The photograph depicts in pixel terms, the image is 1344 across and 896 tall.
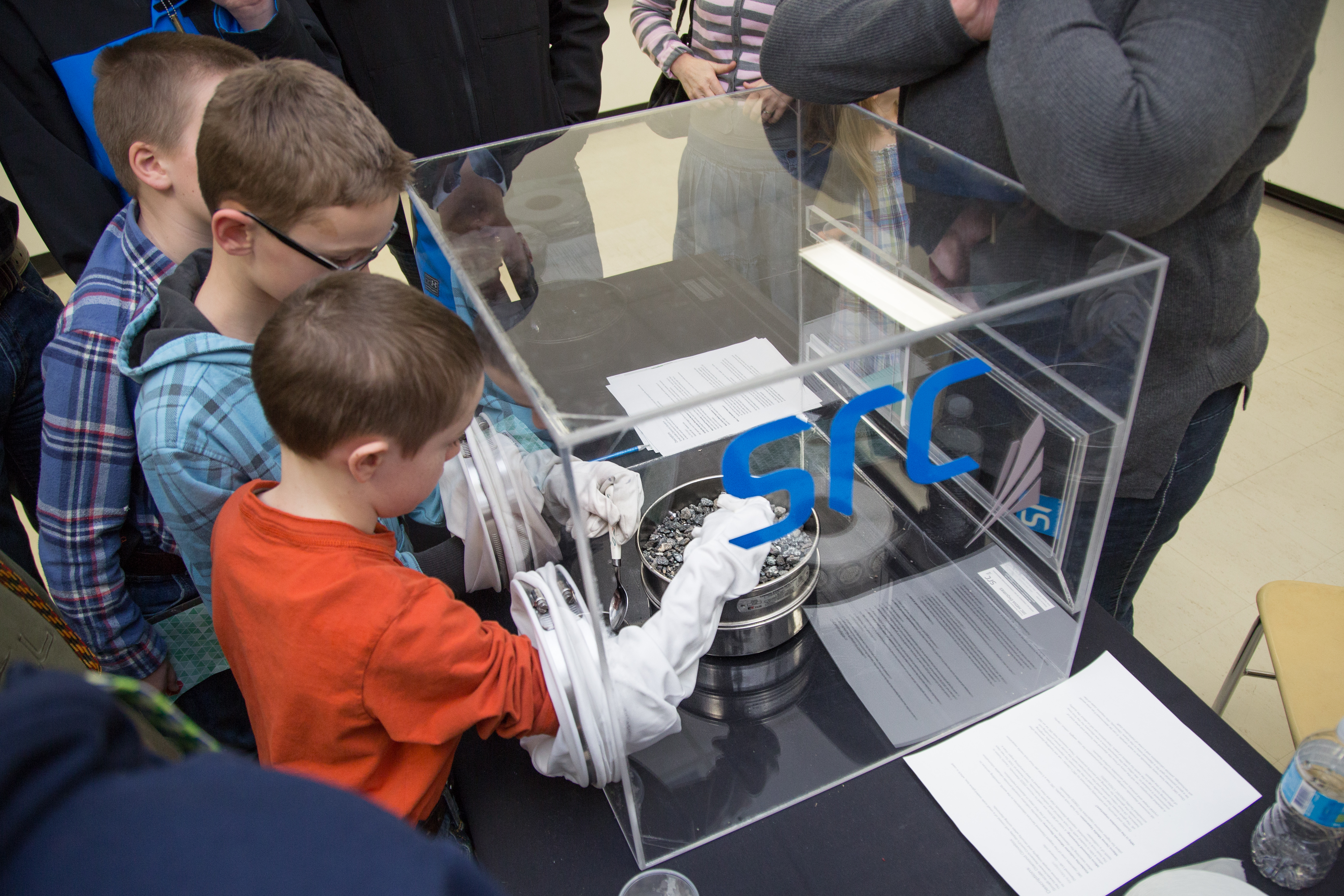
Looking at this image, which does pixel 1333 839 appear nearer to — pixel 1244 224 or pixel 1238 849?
pixel 1238 849

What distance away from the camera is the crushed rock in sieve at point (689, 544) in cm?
88

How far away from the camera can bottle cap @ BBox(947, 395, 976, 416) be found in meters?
0.85

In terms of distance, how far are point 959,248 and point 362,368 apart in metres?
0.64

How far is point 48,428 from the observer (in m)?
0.95

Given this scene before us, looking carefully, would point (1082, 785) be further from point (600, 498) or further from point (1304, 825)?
point (600, 498)

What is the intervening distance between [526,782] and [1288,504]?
6.78ft

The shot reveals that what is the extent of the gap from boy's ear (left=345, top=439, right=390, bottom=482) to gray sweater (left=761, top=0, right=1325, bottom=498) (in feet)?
2.11

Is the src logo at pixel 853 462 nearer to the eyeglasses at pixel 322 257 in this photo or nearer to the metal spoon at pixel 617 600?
the metal spoon at pixel 617 600

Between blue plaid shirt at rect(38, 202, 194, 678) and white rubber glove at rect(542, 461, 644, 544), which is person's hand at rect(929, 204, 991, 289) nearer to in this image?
white rubber glove at rect(542, 461, 644, 544)

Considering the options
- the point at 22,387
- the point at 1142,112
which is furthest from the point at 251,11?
the point at 1142,112

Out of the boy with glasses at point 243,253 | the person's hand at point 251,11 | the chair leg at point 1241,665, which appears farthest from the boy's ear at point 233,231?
the chair leg at point 1241,665

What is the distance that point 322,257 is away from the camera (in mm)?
973

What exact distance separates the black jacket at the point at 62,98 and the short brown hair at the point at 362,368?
3.22 ft

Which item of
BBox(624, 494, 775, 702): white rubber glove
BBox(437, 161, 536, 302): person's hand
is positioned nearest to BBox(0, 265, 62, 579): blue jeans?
BBox(437, 161, 536, 302): person's hand
